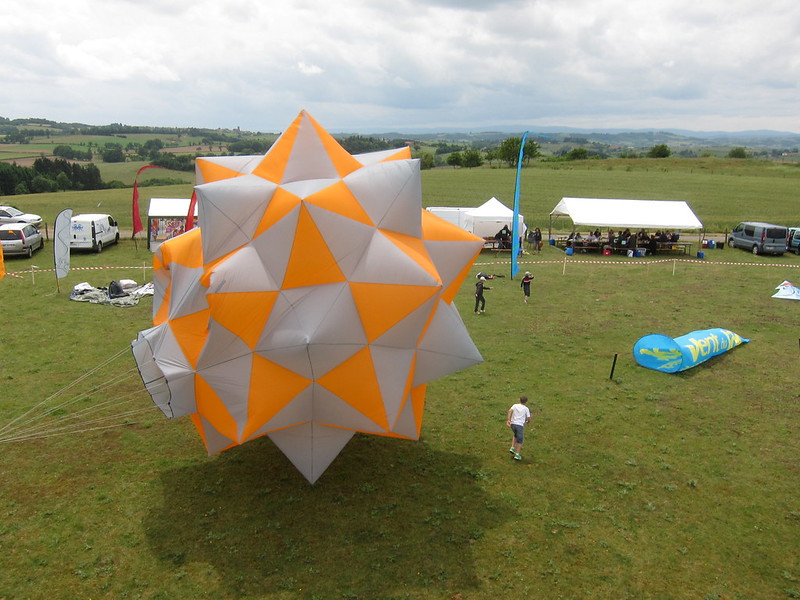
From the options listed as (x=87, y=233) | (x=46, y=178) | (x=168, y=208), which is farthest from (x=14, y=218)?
(x=46, y=178)

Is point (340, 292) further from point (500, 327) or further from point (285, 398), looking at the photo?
point (500, 327)

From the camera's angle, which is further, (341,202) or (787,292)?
(787,292)

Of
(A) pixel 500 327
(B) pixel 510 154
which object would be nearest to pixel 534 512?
(A) pixel 500 327

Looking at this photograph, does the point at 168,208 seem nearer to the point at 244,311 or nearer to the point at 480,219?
the point at 480,219

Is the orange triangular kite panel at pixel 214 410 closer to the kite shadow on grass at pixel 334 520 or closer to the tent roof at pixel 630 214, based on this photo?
the kite shadow on grass at pixel 334 520

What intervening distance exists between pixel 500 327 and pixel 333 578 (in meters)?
11.7

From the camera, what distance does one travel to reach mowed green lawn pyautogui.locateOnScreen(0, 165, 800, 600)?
7.89 metres

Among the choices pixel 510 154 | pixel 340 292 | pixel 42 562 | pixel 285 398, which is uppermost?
pixel 510 154

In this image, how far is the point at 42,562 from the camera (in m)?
7.99

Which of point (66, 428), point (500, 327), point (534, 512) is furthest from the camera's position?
point (500, 327)

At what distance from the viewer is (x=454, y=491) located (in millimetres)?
9844

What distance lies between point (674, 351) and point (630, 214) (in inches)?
748

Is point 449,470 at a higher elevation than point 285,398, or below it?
below

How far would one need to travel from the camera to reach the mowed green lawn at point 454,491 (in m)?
7.89
